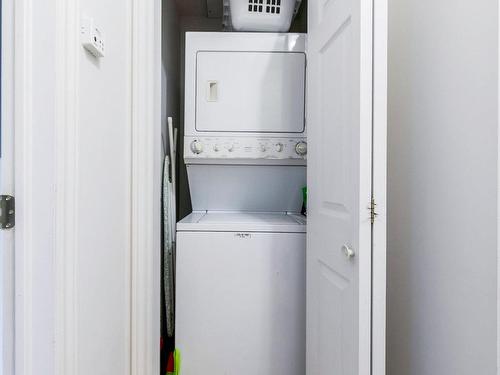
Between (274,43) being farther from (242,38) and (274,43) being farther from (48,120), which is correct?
(48,120)

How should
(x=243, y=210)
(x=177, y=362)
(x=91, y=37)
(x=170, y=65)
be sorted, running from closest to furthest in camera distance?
(x=91, y=37) → (x=177, y=362) → (x=243, y=210) → (x=170, y=65)

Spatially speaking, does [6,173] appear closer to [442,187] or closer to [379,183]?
[379,183]

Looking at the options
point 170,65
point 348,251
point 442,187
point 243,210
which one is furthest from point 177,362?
point 170,65

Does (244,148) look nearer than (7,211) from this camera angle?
No

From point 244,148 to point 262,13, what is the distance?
2.82 ft

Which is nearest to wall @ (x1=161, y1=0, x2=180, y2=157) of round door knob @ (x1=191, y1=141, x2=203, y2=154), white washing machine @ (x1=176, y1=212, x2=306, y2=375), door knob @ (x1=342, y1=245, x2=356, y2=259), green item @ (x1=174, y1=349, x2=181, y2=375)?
round door knob @ (x1=191, y1=141, x2=203, y2=154)

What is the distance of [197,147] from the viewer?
6.25 feet

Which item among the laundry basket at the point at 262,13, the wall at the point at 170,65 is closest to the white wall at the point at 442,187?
the laundry basket at the point at 262,13

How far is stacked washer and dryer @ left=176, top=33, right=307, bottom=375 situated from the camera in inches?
66.1

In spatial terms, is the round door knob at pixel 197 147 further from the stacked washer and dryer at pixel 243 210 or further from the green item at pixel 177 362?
the green item at pixel 177 362

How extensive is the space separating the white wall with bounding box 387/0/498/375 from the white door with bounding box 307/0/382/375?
258 mm

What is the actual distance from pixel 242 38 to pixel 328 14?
75 centimetres

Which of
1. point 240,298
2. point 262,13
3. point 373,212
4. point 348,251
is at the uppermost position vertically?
point 262,13

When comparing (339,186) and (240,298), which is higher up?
(339,186)
